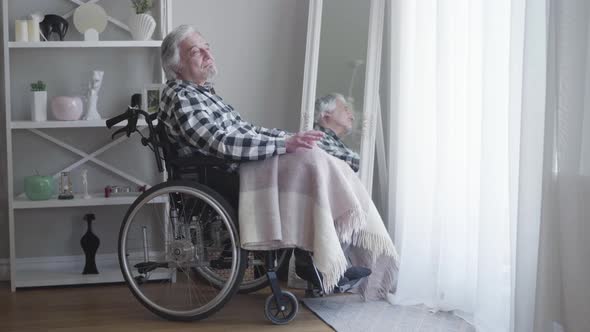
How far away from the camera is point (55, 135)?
3.86 m

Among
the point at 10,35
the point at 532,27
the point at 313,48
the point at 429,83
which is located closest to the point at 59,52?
the point at 10,35

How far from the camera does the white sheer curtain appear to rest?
2.57 meters

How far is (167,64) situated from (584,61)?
1711 mm

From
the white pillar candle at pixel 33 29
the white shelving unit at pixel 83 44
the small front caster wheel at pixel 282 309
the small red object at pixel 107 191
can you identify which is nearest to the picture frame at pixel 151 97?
the white shelving unit at pixel 83 44

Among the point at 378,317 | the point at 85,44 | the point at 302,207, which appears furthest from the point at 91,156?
the point at 378,317

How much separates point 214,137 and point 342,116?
90 centimetres

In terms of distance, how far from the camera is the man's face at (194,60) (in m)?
3.14

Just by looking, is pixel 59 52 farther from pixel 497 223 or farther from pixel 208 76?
pixel 497 223

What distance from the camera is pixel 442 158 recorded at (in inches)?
118

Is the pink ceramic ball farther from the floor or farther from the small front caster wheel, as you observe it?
the small front caster wheel

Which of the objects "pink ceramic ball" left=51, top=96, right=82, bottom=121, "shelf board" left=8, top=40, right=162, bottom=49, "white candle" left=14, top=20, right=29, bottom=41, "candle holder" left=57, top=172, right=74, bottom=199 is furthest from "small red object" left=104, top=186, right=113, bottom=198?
"white candle" left=14, top=20, right=29, bottom=41

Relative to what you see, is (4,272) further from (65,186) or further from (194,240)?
(194,240)

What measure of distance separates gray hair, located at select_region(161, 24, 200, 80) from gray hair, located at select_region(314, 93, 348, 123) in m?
0.77

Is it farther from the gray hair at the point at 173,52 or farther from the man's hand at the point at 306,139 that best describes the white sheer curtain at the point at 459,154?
the gray hair at the point at 173,52
